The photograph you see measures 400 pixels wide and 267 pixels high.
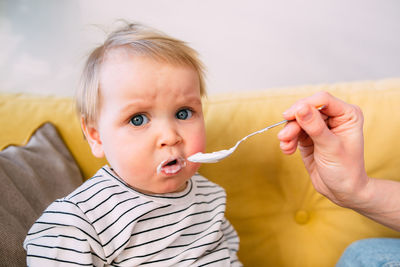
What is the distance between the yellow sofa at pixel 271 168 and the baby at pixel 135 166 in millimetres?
328

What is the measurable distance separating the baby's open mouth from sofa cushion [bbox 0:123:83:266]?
0.36 metres

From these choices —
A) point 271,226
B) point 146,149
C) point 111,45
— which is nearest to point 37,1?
point 111,45

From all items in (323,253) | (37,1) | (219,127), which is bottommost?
(323,253)

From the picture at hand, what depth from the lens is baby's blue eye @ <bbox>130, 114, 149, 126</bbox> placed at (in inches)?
30.5

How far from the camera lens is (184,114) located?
0.84 m

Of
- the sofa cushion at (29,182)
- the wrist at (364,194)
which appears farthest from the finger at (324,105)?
the sofa cushion at (29,182)

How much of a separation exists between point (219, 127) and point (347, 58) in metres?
0.97

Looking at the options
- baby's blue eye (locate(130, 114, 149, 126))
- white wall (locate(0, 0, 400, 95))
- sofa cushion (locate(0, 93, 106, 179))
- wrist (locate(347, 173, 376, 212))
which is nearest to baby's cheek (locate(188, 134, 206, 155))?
baby's blue eye (locate(130, 114, 149, 126))

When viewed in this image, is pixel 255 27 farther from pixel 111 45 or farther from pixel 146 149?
pixel 146 149

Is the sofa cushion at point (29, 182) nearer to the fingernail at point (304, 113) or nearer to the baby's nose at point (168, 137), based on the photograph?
the baby's nose at point (168, 137)

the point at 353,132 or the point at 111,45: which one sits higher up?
the point at 111,45

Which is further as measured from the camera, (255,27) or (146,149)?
(255,27)

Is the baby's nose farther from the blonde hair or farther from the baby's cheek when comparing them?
the blonde hair

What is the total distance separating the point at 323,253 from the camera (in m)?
1.12
